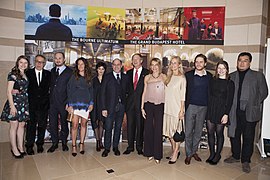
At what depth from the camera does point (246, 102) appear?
3.34 metres

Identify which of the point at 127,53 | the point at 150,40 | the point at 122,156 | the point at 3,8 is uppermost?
the point at 3,8

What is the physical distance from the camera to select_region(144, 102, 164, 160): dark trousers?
351 cm

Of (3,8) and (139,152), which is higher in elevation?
(3,8)

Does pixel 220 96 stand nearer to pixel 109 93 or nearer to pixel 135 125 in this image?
pixel 135 125

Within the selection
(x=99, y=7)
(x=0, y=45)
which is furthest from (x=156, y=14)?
(x=0, y=45)

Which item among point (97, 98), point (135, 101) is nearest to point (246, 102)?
point (135, 101)

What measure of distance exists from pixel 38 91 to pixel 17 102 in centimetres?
39

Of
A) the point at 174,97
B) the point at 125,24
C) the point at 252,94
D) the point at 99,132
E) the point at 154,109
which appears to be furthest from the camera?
the point at 125,24

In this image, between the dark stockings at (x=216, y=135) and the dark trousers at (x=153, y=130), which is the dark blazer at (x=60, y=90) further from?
the dark stockings at (x=216, y=135)

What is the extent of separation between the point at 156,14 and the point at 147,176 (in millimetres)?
3425

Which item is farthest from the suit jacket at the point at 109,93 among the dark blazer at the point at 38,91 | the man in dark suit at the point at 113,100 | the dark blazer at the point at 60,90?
the dark blazer at the point at 38,91

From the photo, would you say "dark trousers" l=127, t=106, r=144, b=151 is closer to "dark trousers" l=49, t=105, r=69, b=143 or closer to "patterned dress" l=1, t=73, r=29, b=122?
"dark trousers" l=49, t=105, r=69, b=143

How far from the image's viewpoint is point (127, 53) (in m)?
4.77

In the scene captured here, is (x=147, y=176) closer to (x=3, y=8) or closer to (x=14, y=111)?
(x=14, y=111)
